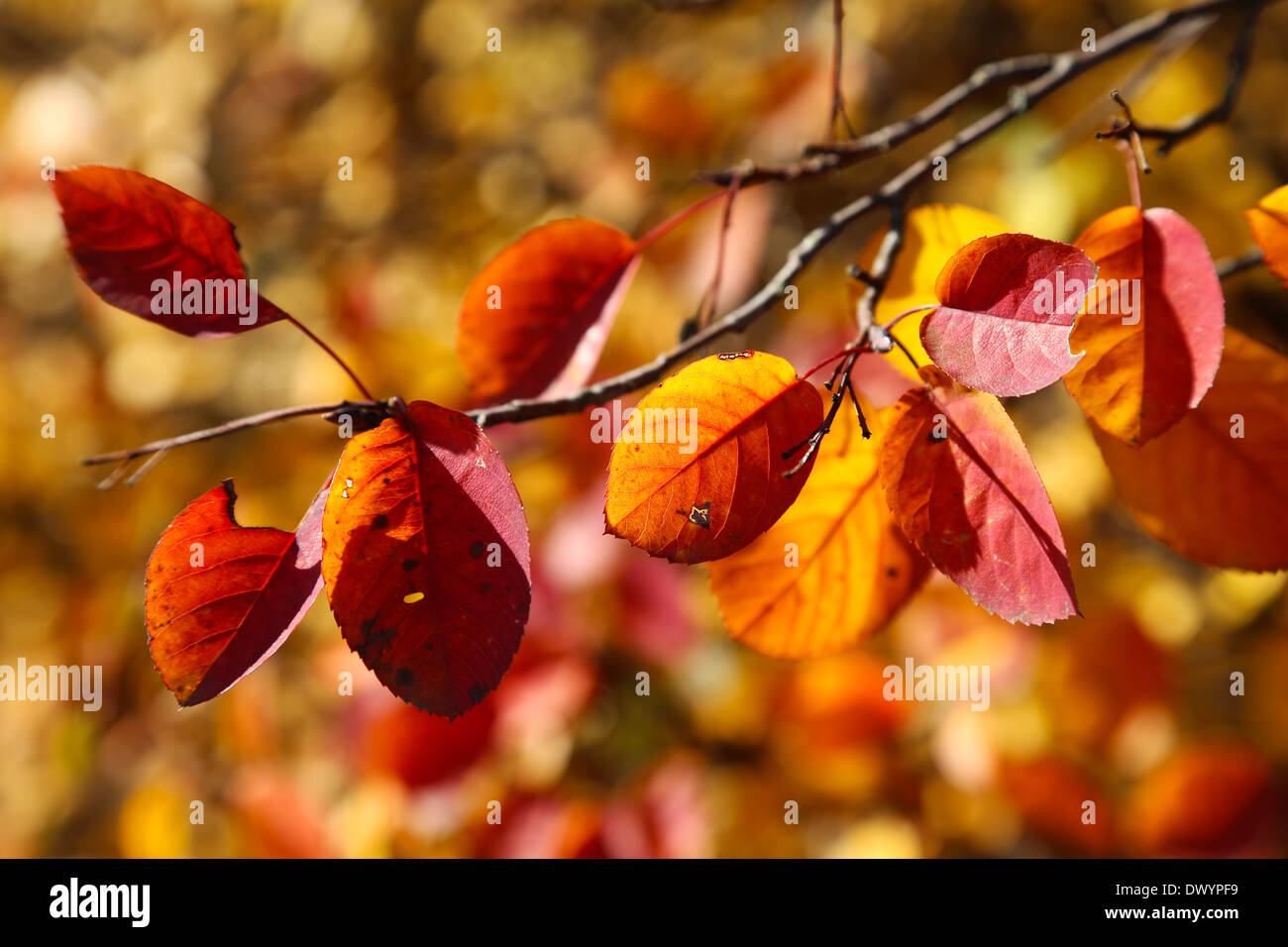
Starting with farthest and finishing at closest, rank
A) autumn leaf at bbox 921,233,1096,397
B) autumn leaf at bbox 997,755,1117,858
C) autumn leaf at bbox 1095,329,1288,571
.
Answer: autumn leaf at bbox 997,755,1117,858 → autumn leaf at bbox 1095,329,1288,571 → autumn leaf at bbox 921,233,1096,397

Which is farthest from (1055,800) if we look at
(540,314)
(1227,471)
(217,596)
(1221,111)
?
(217,596)

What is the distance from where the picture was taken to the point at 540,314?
567 millimetres

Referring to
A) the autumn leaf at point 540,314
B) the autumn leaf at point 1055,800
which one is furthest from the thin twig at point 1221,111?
the autumn leaf at point 1055,800

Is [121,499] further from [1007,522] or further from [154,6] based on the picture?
[1007,522]

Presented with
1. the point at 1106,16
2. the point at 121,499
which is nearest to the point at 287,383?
the point at 121,499

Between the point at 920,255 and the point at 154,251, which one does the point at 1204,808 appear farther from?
the point at 154,251

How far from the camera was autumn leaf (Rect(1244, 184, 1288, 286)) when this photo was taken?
0.44 m

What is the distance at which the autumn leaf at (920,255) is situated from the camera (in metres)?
0.51

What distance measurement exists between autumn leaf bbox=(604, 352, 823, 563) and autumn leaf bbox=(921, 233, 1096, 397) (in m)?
0.07

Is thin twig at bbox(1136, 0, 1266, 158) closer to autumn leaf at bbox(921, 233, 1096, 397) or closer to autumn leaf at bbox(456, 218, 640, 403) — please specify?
autumn leaf at bbox(921, 233, 1096, 397)

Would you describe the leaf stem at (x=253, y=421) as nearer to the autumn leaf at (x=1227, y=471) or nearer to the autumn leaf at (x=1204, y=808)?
the autumn leaf at (x=1227, y=471)

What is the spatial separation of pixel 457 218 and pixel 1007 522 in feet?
4.84

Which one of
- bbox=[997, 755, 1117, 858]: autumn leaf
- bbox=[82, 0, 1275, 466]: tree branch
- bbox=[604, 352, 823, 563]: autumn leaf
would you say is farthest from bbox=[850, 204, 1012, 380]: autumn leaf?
bbox=[997, 755, 1117, 858]: autumn leaf
